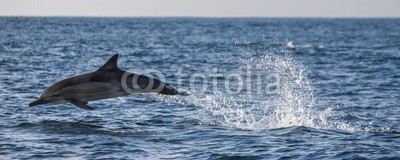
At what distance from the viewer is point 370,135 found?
699 inches

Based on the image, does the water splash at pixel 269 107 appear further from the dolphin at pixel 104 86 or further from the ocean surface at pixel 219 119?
the dolphin at pixel 104 86

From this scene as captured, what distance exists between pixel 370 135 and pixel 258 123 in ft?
11.3

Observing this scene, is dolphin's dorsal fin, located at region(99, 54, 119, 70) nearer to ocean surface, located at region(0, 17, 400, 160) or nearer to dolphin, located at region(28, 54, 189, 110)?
dolphin, located at region(28, 54, 189, 110)

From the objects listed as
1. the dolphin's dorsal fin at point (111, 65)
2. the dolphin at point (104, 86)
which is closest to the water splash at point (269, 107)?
the dolphin at point (104, 86)

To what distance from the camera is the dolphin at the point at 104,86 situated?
1767cm

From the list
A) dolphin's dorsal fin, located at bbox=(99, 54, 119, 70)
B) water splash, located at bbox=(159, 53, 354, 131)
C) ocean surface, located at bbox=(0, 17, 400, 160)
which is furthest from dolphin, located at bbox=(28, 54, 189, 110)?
water splash, located at bbox=(159, 53, 354, 131)

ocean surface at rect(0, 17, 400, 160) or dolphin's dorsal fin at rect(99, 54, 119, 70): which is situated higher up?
dolphin's dorsal fin at rect(99, 54, 119, 70)

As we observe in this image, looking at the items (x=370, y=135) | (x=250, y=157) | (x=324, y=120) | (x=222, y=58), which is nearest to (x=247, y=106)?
(x=324, y=120)

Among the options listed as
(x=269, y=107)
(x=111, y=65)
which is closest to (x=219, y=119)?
(x=269, y=107)

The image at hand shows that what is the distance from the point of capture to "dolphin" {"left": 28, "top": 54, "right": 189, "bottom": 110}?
17.7 m

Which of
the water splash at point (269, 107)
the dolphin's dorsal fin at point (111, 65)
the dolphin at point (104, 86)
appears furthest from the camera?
the water splash at point (269, 107)

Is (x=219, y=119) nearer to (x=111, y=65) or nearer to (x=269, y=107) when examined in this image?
(x=269, y=107)

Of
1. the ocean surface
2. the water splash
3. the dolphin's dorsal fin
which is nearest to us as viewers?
the ocean surface

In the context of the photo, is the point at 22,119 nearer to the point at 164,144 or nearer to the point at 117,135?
the point at 117,135
